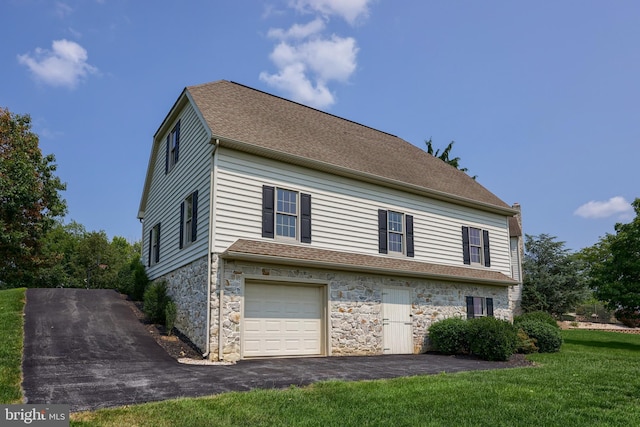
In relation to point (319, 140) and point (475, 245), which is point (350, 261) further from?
point (475, 245)

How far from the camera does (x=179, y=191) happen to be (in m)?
16.2

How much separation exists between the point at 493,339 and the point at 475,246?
589 centimetres

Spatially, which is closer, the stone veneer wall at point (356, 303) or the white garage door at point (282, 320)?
the stone veneer wall at point (356, 303)

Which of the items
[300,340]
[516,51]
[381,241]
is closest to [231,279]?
[300,340]

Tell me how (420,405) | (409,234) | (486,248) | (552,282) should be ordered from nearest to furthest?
(420,405) → (409,234) → (486,248) → (552,282)

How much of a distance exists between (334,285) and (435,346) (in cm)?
443

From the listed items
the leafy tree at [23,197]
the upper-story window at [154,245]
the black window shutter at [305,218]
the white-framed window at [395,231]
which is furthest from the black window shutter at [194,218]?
the leafy tree at [23,197]

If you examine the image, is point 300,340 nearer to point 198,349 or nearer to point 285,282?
point 285,282

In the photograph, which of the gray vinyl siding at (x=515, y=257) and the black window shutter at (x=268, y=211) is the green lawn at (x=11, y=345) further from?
the gray vinyl siding at (x=515, y=257)

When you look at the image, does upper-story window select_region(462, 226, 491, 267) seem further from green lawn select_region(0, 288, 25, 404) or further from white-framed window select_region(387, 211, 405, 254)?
green lawn select_region(0, 288, 25, 404)

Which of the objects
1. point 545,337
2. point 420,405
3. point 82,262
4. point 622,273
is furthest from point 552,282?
point 82,262

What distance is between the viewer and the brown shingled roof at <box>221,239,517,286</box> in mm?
12883

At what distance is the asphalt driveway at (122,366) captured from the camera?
7797 mm

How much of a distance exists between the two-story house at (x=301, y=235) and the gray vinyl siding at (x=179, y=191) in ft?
0.26
